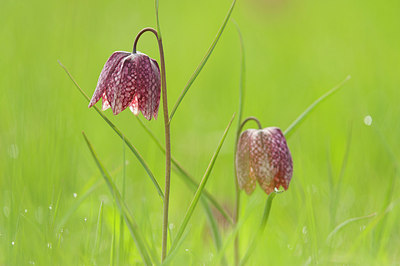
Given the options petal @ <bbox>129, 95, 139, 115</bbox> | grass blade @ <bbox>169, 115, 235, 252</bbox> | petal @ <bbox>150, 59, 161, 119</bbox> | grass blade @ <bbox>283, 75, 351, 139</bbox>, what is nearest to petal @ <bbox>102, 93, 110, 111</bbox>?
petal @ <bbox>129, 95, 139, 115</bbox>

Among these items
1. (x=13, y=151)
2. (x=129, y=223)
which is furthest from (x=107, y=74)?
(x=13, y=151)

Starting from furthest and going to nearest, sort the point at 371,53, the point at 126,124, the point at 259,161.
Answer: the point at 371,53 < the point at 126,124 < the point at 259,161

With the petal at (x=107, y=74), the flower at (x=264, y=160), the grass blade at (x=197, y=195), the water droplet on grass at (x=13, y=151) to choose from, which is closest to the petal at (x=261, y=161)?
the flower at (x=264, y=160)

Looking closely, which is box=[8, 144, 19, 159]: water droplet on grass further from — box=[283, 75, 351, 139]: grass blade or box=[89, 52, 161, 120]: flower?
box=[283, 75, 351, 139]: grass blade

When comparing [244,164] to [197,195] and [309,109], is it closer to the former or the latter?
[309,109]

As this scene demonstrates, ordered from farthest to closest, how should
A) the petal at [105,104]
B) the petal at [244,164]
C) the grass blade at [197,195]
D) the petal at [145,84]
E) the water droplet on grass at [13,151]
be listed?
the water droplet on grass at [13,151], the petal at [244,164], the petal at [105,104], the petal at [145,84], the grass blade at [197,195]

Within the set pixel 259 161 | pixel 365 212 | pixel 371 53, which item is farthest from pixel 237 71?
pixel 259 161

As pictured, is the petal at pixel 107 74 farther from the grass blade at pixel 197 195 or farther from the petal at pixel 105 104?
the grass blade at pixel 197 195

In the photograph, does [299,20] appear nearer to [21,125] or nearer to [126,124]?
[126,124]
